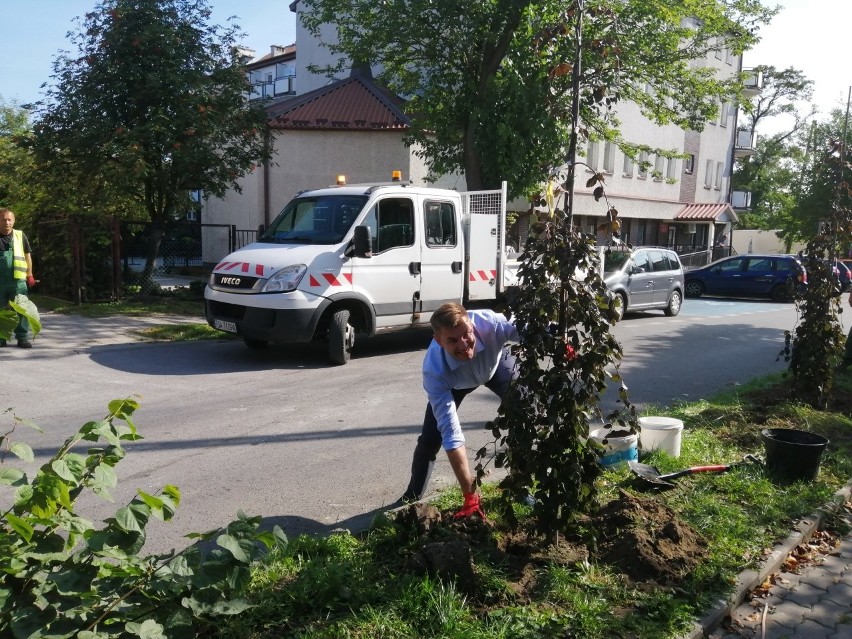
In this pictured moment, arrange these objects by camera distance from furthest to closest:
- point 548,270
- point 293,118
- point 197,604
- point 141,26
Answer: point 293,118, point 141,26, point 548,270, point 197,604

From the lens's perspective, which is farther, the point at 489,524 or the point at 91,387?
the point at 91,387

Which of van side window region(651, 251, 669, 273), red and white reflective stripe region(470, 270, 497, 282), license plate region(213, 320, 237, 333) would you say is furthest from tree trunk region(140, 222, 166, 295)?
van side window region(651, 251, 669, 273)

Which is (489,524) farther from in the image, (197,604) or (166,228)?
(166,228)

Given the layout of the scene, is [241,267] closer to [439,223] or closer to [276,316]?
[276,316]

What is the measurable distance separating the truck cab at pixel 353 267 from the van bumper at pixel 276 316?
1 cm

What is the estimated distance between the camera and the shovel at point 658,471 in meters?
5.19

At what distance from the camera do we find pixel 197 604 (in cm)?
279

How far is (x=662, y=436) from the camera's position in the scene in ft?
19.6

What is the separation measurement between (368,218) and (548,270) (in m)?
7.10

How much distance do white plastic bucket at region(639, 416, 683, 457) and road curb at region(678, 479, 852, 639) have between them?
3.77 ft

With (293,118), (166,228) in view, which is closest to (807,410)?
(166,228)

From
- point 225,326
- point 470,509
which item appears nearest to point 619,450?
point 470,509

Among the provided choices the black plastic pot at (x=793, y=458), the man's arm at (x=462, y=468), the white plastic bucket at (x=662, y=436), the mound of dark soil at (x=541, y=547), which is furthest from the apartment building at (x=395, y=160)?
the black plastic pot at (x=793, y=458)

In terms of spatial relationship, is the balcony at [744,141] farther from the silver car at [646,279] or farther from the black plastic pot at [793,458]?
the black plastic pot at [793,458]
